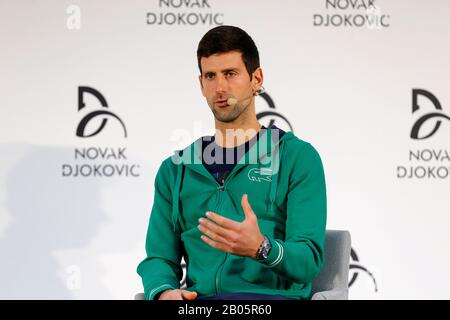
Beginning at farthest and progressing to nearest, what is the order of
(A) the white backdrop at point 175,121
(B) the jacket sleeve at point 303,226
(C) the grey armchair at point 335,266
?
(A) the white backdrop at point 175,121, (C) the grey armchair at point 335,266, (B) the jacket sleeve at point 303,226

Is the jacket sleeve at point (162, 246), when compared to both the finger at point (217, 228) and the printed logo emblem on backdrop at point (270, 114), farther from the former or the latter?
the printed logo emblem on backdrop at point (270, 114)

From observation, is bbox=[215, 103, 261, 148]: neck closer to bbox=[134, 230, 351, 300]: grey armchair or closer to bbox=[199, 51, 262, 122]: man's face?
bbox=[199, 51, 262, 122]: man's face

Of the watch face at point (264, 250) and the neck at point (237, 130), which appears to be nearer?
the watch face at point (264, 250)

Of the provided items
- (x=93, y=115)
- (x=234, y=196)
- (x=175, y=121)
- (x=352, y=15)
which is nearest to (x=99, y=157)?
(x=93, y=115)

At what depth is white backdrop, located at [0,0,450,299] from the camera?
4.74 m

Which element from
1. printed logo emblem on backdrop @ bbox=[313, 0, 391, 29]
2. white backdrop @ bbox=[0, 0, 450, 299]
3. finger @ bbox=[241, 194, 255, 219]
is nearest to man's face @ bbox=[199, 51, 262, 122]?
finger @ bbox=[241, 194, 255, 219]

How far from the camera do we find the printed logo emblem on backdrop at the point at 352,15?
4.81 meters

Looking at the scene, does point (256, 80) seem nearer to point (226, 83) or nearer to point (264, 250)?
point (226, 83)

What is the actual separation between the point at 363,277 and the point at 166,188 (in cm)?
221

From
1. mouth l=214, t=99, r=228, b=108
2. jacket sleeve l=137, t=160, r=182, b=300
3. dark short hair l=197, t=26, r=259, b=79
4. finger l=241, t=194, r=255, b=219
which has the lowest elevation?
jacket sleeve l=137, t=160, r=182, b=300

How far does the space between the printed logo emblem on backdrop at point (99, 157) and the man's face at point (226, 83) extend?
82.5 inches

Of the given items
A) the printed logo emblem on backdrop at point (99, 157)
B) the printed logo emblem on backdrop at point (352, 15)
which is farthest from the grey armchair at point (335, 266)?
the printed logo emblem on backdrop at point (352, 15)
